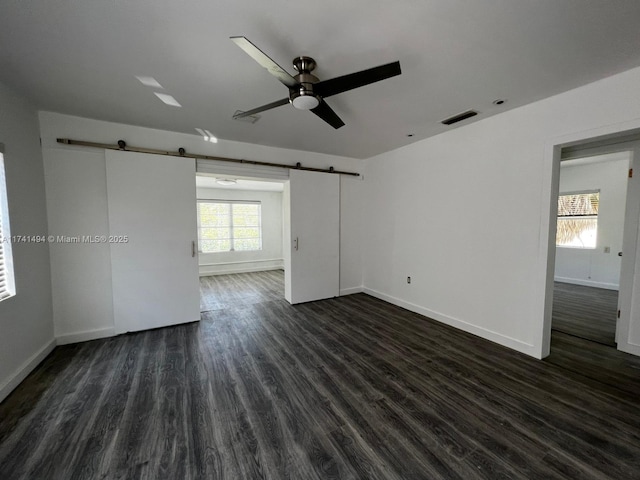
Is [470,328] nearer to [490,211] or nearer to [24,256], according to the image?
[490,211]

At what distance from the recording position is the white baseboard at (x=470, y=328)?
2.65 meters

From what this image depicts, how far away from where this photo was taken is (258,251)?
7.59 m

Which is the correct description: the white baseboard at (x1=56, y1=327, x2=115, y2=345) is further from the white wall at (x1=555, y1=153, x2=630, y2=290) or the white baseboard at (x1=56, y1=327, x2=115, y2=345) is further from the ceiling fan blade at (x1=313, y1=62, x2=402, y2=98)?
the white wall at (x1=555, y1=153, x2=630, y2=290)

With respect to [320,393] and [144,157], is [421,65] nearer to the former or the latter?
[320,393]

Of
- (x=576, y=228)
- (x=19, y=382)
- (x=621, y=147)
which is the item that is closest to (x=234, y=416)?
(x=19, y=382)

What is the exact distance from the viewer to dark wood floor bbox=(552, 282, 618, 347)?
311 cm

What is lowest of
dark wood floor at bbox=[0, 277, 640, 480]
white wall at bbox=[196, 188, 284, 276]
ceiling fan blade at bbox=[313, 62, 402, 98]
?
dark wood floor at bbox=[0, 277, 640, 480]

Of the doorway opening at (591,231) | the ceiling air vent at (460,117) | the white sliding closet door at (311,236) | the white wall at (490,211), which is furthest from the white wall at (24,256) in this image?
the doorway opening at (591,231)

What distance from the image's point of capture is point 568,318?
3623mm

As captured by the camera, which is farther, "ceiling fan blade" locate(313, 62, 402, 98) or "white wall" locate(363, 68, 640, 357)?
"white wall" locate(363, 68, 640, 357)

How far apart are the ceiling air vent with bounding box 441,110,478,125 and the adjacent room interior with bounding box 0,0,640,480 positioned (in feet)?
0.32

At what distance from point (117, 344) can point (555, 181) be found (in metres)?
5.09

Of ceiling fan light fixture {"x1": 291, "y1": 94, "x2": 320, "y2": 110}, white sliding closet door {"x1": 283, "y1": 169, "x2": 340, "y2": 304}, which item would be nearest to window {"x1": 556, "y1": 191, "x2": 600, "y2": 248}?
white sliding closet door {"x1": 283, "y1": 169, "x2": 340, "y2": 304}

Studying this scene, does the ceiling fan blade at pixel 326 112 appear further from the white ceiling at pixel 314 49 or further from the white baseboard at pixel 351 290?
the white baseboard at pixel 351 290
